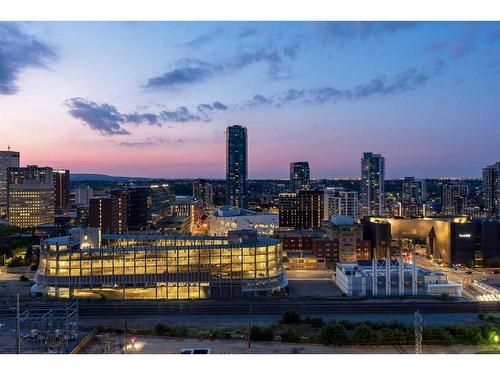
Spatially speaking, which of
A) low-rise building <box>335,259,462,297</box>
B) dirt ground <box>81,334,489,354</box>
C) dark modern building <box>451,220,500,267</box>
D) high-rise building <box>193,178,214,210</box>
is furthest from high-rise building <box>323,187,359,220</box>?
dirt ground <box>81,334,489,354</box>

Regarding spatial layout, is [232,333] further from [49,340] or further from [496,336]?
[496,336]

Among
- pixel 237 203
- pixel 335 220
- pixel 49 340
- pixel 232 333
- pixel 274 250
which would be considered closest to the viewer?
pixel 49 340

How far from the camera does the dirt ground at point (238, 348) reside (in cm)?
979

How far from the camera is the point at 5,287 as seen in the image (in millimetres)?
17391

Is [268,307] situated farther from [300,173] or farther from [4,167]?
[300,173]

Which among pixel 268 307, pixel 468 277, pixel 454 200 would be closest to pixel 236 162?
pixel 454 200

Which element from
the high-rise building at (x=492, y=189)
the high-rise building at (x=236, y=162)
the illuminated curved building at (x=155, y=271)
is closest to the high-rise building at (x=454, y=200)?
the high-rise building at (x=492, y=189)

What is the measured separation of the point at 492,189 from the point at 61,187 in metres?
47.9

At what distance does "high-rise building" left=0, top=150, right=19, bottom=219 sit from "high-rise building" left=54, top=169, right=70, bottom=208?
5.47 metres

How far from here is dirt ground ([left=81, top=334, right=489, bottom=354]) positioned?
979 cm

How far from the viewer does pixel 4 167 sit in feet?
209

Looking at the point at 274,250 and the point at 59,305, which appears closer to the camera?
the point at 59,305

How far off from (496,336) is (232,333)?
5.53 meters

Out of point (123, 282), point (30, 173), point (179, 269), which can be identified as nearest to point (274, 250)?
point (179, 269)
